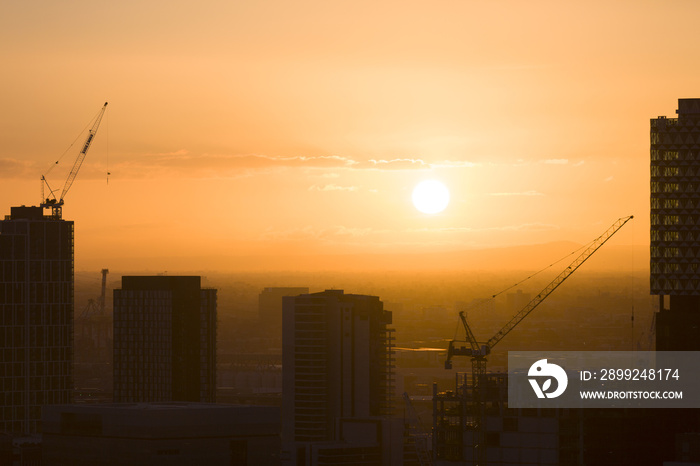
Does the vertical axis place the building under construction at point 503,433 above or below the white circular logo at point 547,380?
below

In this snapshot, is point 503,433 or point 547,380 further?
point 547,380

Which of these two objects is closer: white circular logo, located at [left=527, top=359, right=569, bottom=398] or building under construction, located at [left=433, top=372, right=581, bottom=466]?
building under construction, located at [left=433, top=372, right=581, bottom=466]

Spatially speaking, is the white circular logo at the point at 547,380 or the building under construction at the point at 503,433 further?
the white circular logo at the point at 547,380

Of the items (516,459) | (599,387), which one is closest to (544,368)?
(599,387)

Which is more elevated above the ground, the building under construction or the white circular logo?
the white circular logo

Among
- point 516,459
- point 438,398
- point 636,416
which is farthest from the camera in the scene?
point 636,416

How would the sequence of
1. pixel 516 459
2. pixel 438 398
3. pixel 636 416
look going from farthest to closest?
pixel 636 416
pixel 438 398
pixel 516 459

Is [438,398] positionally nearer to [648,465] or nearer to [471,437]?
[471,437]

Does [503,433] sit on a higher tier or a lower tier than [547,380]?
lower

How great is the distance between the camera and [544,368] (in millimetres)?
193125

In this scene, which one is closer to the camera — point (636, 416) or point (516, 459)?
point (516, 459)

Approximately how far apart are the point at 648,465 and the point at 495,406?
95.4ft

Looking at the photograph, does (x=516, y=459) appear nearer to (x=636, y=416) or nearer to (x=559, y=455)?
(x=559, y=455)

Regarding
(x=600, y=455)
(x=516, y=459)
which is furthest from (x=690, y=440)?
(x=516, y=459)
